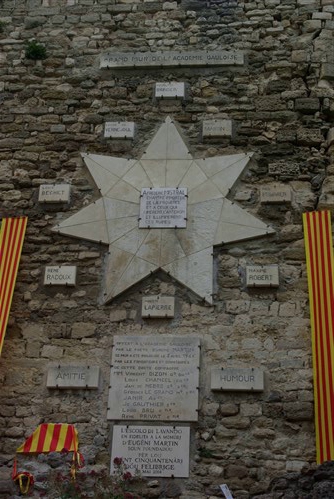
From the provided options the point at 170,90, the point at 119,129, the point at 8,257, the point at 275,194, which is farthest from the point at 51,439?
the point at 170,90

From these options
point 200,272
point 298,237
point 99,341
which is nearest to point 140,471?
point 99,341

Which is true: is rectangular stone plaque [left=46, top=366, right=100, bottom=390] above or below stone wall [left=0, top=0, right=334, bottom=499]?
below

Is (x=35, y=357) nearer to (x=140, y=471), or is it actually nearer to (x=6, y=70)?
(x=140, y=471)

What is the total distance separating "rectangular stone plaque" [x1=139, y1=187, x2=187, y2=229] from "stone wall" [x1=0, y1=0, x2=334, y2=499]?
0.43 m

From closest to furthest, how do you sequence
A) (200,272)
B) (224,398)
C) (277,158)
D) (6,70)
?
(224,398)
(200,272)
(277,158)
(6,70)

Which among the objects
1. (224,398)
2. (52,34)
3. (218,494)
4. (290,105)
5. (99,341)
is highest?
(52,34)

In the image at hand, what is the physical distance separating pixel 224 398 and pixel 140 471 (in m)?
0.86

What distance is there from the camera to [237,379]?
6.38m

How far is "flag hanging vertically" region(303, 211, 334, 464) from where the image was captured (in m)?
6.07

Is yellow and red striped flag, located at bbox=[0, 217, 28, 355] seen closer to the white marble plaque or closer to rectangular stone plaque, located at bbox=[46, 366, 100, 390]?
rectangular stone plaque, located at bbox=[46, 366, 100, 390]

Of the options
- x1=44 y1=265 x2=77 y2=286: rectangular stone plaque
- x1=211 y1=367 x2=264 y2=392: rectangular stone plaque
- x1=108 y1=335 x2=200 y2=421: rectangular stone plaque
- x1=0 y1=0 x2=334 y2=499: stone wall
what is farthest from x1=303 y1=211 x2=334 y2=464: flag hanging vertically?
x1=44 y1=265 x2=77 y2=286: rectangular stone plaque

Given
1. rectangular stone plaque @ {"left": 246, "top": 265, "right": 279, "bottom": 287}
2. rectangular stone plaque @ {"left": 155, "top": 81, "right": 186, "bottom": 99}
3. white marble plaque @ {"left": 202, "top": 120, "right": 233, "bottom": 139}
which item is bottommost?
rectangular stone plaque @ {"left": 246, "top": 265, "right": 279, "bottom": 287}

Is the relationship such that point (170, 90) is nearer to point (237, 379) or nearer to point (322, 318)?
point (322, 318)

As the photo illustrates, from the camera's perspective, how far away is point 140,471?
6090 millimetres
